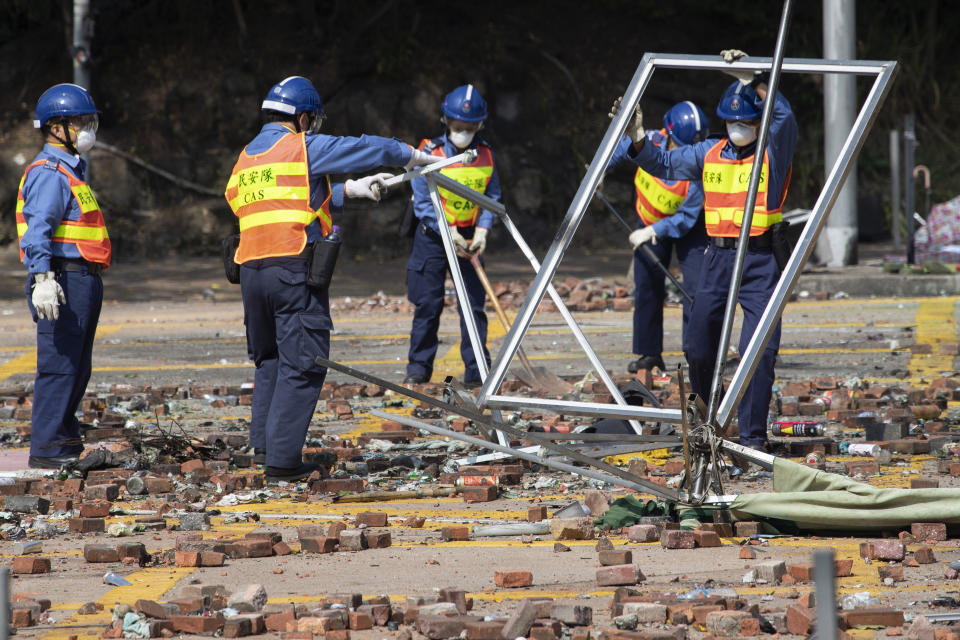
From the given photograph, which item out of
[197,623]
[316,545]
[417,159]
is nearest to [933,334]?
[417,159]

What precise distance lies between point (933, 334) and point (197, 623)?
8542mm

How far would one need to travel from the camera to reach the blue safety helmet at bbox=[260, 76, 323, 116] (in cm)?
591

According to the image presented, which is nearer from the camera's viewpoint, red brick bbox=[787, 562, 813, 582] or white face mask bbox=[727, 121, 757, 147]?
red brick bbox=[787, 562, 813, 582]

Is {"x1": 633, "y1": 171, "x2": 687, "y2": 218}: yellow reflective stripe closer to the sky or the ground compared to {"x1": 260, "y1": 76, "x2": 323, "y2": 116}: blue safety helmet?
closer to the ground

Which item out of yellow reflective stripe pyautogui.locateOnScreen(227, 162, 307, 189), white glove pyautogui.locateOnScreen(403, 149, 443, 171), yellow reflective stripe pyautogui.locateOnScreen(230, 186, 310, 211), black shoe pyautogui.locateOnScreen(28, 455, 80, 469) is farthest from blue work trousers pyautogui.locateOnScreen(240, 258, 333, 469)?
black shoe pyautogui.locateOnScreen(28, 455, 80, 469)

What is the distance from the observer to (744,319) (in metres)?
6.07

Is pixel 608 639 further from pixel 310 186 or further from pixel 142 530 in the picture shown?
pixel 310 186

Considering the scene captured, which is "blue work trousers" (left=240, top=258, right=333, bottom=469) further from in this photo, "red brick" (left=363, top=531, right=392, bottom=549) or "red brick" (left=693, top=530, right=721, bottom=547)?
"red brick" (left=693, top=530, right=721, bottom=547)

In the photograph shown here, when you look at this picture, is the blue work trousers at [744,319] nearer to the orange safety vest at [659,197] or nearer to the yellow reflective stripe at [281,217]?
the yellow reflective stripe at [281,217]

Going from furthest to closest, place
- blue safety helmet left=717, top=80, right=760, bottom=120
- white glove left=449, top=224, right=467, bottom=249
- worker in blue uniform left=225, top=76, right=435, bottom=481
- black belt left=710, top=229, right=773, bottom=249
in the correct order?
1. white glove left=449, top=224, right=467, bottom=249
2. black belt left=710, top=229, right=773, bottom=249
3. blue safety helmet left=717, top=80, right=760, bottom=120
4. worker in blue uniform left=225, top=76, right=435, bottom=481

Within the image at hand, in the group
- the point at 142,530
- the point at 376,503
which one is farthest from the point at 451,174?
the point at 142,530

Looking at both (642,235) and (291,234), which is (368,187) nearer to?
(291,234)

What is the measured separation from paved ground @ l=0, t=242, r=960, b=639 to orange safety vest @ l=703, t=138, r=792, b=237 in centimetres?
126

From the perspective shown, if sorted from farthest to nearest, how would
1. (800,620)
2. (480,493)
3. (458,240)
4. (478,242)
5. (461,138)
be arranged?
(461,138), (478,242), (458,240), (480,493), (800,620)
